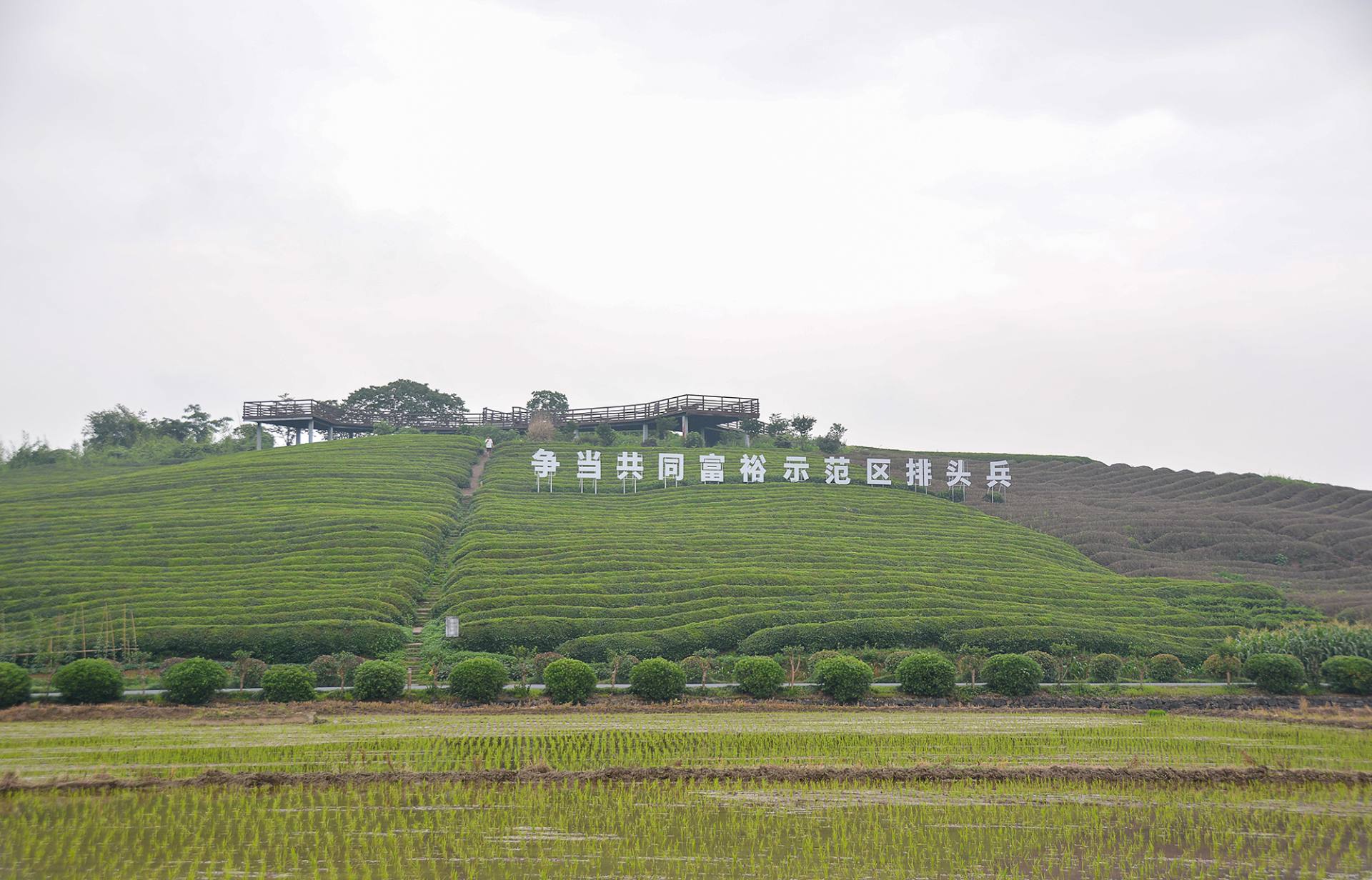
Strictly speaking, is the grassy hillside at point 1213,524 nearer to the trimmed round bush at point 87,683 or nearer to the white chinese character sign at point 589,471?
the white chinese character sign at point 589,471

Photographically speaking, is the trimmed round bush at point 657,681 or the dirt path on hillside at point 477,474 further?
the dirt path on hillside at point 477,474

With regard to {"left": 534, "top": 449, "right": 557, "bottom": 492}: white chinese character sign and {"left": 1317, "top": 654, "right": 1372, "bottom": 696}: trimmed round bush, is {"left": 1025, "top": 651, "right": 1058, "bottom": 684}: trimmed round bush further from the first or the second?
{"left": 534, "top": 449, "right": 557, "bottom": 492}: white chinese character sign

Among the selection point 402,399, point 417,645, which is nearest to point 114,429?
point 402,399

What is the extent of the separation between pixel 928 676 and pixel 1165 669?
940 centimetres

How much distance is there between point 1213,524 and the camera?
54.0 meters

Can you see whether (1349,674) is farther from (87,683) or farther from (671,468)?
(671,468)

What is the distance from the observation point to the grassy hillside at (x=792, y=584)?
3550 centimetres

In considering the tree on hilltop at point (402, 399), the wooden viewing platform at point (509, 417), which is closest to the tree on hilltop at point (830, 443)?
the wooden viewing platform at point (509, 417)

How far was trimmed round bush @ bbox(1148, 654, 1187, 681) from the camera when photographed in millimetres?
33281

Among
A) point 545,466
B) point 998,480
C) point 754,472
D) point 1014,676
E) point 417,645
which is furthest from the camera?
point 754,472

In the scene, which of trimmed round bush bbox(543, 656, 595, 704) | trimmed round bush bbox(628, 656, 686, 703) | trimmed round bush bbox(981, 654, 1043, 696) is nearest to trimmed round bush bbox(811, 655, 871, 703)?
trimmed round bush bbox(981, 654, 1043, 696)

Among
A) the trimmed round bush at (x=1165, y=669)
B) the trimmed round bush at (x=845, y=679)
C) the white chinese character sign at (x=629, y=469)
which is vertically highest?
the white chinese character sign at (x=629, y=469)

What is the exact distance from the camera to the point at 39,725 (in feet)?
81.2

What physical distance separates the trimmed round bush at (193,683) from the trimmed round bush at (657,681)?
11933mm
